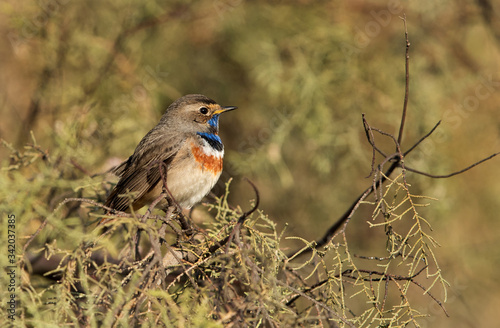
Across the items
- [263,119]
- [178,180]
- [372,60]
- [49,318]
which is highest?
[372,60]

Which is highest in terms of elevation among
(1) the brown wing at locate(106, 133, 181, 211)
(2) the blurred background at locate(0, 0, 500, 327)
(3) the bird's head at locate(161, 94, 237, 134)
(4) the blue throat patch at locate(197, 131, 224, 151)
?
(2) the blurred background at locate(0, 0, 500, 327)

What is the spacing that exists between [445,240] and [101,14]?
394 cm

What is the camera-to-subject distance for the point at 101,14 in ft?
17.7

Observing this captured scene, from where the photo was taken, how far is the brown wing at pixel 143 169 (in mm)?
3838

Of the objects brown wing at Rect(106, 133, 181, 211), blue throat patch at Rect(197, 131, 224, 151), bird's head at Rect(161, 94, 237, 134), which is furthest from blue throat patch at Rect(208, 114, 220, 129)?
brown wing at Rect(106, 133, 181, 211)

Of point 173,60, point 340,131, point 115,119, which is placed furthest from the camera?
point 173,60

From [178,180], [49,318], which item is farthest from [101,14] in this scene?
[49,318]

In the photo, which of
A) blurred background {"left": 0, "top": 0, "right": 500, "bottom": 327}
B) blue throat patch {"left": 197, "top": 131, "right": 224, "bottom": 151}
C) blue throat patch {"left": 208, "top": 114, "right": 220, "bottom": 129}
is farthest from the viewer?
blurred background {"left": 0, "top": 0, "right": 500, "bottom": 327}

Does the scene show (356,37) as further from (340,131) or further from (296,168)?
(296,168)

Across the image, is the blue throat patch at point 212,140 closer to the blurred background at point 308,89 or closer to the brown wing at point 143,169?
the brown wing at point 143,169

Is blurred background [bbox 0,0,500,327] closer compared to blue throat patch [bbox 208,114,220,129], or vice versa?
blue throat patch [bbox 208,114,220,129]

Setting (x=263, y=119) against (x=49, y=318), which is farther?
(x=263, y=119)

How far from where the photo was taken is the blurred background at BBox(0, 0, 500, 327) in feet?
16.7

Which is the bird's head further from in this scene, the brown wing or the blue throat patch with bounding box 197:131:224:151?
the brown wing
